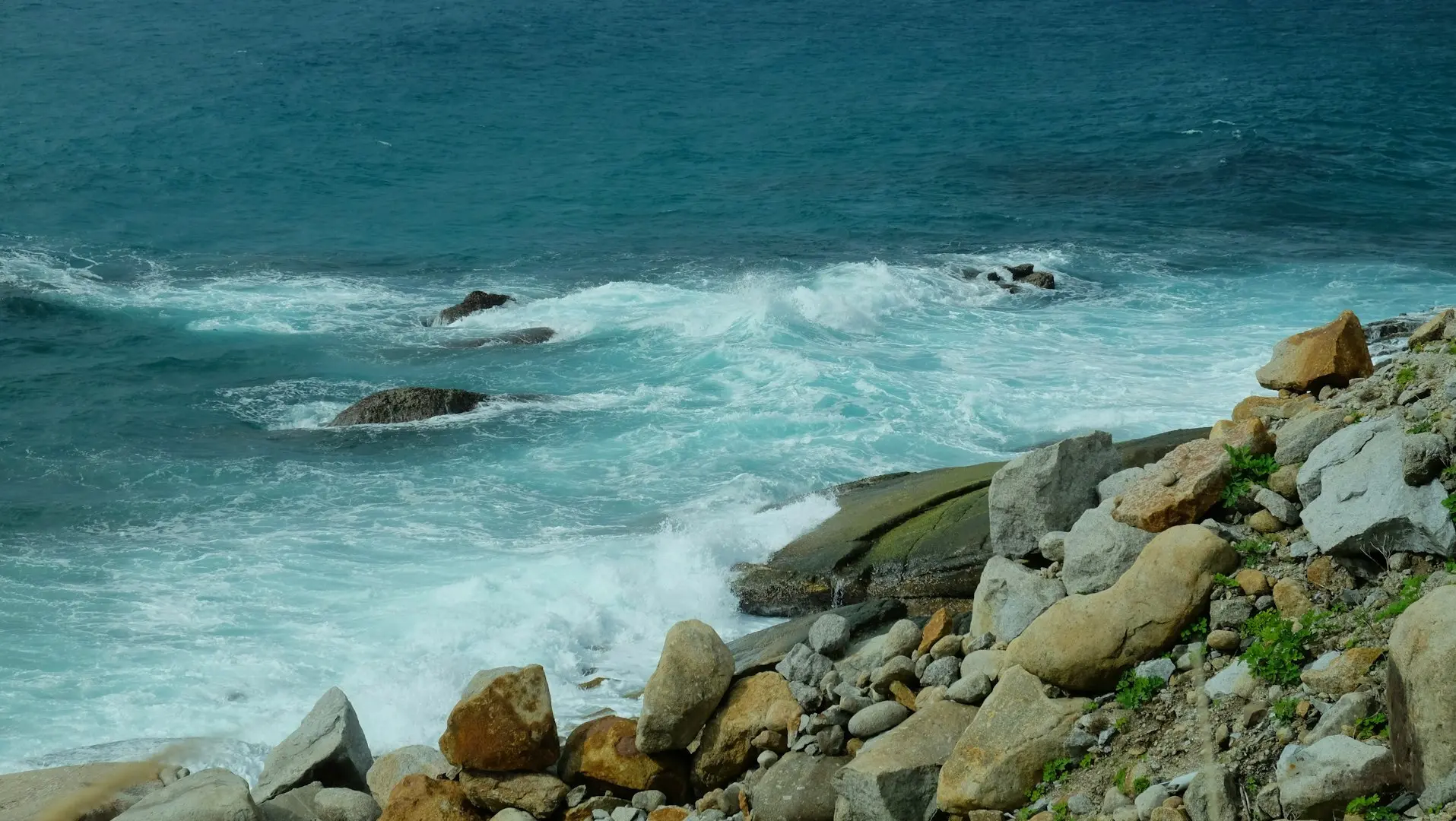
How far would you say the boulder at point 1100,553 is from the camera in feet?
30.8

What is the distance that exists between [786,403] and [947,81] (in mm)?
35744

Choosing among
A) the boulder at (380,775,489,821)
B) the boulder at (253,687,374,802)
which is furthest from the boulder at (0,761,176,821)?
the boulder at (380,775,489,821)

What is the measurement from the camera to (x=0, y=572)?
725 inches

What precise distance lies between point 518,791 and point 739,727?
5.99 ft

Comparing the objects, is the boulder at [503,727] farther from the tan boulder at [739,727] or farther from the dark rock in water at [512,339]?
the dark rock in water at [512,339]

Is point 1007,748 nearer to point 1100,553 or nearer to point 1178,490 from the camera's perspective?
point 1100,553

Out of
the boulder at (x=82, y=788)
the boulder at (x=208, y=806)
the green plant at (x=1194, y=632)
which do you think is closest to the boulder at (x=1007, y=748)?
the green plant at (x=1194, y=632)

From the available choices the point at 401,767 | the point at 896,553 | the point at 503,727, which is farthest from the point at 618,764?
the point at 896,553

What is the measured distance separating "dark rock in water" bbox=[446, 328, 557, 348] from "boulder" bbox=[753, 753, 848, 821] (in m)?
20.2

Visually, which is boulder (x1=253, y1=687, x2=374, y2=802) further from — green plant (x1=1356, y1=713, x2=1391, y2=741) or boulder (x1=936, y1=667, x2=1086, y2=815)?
green plant (x1=1356, y1=713, x2=1391, y2=741)

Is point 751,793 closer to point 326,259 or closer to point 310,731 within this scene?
point 310,731

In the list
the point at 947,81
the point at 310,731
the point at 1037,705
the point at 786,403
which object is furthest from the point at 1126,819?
the point at 947,81

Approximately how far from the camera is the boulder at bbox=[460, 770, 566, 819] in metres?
10.2

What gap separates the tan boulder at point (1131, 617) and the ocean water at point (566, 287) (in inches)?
229
